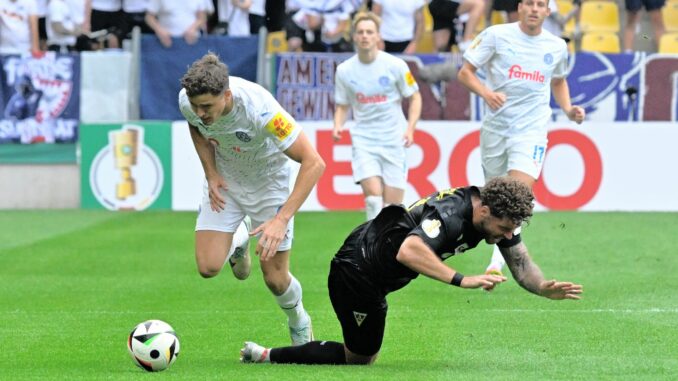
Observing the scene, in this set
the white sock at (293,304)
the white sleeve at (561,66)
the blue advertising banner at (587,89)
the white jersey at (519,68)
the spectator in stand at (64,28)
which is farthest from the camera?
the spectator in stand at (64,28)

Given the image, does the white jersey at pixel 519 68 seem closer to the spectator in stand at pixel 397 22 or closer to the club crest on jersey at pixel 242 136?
the club crest on jersey at pixel 242 136

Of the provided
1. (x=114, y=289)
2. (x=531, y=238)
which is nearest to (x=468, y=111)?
(x=531, y=238)

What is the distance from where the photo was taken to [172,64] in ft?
65.8

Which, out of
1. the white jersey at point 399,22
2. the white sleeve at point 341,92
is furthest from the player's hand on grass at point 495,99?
the white jersey at point 399,22

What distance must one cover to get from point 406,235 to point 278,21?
13955 millimetres

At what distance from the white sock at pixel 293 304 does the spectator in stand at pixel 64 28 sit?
13.0 metres

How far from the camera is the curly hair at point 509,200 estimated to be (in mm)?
7164

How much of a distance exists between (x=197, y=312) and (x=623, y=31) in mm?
12997

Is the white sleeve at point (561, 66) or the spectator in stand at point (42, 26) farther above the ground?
the white sleeve at point (561, 66)

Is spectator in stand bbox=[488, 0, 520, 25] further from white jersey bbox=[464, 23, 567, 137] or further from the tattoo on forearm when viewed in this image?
the tattoo on forearm

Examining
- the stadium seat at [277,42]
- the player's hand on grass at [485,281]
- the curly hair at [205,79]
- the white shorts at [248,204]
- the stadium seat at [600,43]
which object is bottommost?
the stadium seat at [277,42]

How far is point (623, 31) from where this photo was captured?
70.9 ft

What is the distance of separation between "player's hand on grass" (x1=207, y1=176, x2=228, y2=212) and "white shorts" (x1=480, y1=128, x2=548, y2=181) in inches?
134

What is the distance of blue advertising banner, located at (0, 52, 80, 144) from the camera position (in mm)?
19906
